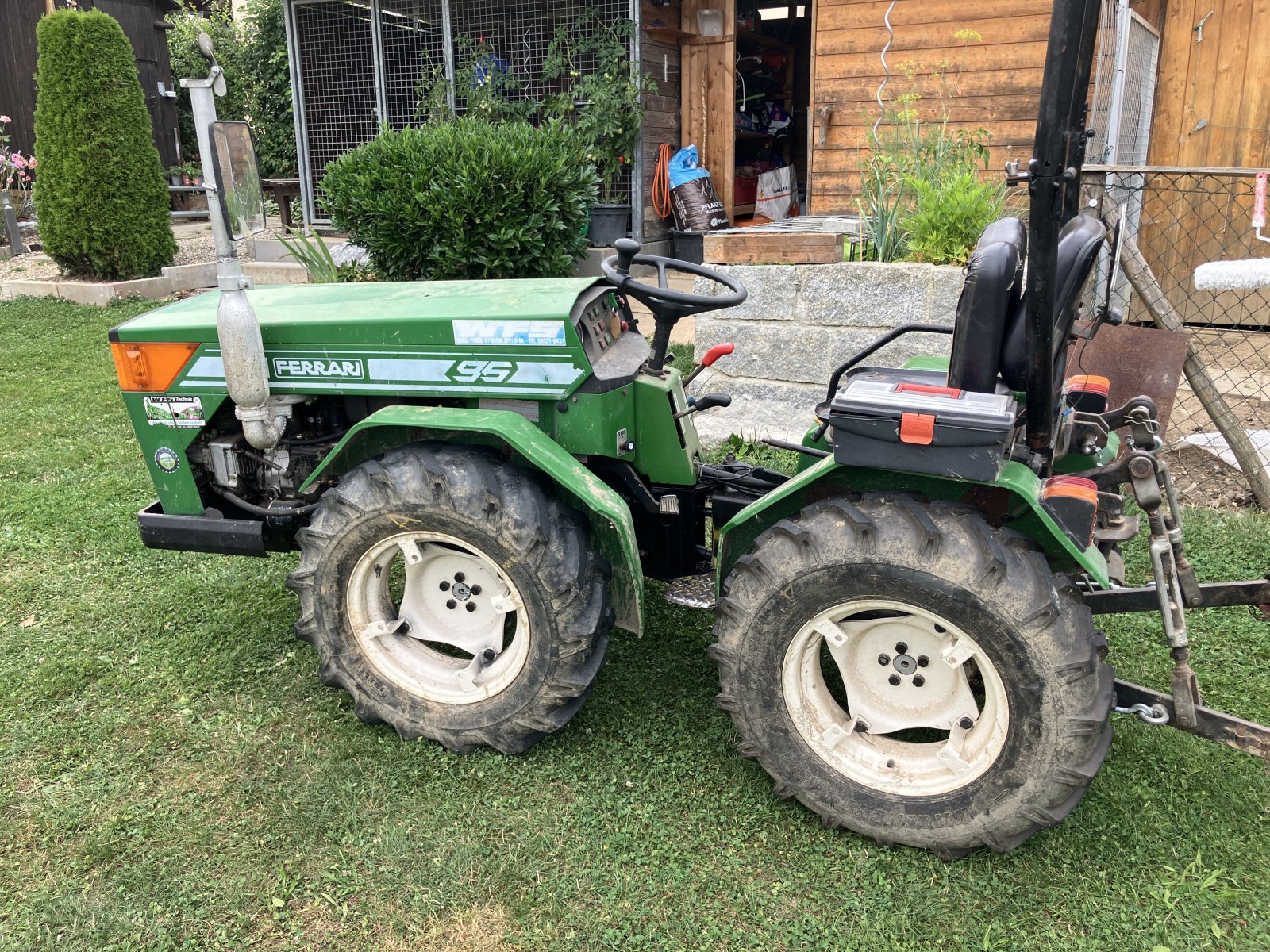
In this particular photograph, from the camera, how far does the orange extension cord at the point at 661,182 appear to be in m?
9.78

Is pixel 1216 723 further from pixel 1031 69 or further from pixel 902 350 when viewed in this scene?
pixel 1031 69

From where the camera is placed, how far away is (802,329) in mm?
5117

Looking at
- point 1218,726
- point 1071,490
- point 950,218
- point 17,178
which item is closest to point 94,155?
point 17,178

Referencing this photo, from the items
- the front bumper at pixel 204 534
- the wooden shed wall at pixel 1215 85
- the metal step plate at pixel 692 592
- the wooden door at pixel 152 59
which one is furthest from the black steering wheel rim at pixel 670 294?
the wooden door at pixel 152 59

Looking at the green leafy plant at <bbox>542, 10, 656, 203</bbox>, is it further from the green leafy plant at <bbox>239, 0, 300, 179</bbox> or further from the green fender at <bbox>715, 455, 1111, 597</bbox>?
the green fender at <bbox>715, 455, 1111, 597</bbox>

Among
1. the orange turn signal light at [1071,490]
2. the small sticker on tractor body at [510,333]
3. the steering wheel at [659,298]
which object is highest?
the steering wheel at [659,298]

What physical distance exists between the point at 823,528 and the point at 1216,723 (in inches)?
41.3

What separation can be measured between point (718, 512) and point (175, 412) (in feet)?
5.86

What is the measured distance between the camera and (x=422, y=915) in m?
2.30

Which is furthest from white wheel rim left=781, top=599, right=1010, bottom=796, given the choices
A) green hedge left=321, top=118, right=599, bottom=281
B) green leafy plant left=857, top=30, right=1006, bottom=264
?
green hedge left=321, top=118, right=599, bottom=281

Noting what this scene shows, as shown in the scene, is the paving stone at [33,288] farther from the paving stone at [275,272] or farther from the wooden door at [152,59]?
the wooden door at [152,59]

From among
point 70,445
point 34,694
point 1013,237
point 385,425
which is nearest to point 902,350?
point 1013,237

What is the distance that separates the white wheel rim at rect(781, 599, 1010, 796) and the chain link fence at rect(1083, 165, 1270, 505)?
8.75 ft

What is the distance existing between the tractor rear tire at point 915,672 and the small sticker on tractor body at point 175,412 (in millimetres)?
1816
